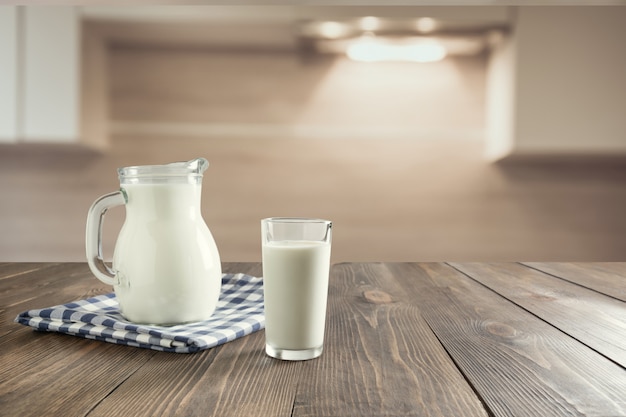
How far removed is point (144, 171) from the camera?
0.66m

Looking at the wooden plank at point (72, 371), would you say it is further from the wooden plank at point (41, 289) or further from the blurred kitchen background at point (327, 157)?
the blurred kitchen background at point (327, 157)

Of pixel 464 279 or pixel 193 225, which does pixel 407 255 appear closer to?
pixel 464 279

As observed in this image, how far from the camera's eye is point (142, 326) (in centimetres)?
60

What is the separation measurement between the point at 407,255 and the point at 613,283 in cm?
158

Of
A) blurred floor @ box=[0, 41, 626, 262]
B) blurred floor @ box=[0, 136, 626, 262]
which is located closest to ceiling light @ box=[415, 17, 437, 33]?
blurred floor @ box=[0, 41, 626, 262]

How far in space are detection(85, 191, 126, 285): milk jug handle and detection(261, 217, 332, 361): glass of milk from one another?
200mm

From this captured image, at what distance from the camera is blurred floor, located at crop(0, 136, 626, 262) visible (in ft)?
8.75

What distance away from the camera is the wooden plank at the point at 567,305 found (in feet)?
2.14

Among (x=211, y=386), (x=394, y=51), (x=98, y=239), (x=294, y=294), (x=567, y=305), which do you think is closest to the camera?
(x=211, y=386)

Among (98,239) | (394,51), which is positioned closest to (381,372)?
(98,239)

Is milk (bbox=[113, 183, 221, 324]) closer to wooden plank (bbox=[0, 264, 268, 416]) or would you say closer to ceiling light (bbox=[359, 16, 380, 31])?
wooden plank (bbox=[0, 264, 268, 416])

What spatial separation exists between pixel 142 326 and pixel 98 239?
13 centimetres

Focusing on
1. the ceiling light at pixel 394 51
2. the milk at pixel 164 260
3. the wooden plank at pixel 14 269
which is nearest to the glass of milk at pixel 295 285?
the milk at pixel 164 260

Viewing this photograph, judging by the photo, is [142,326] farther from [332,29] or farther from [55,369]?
[332,29]
